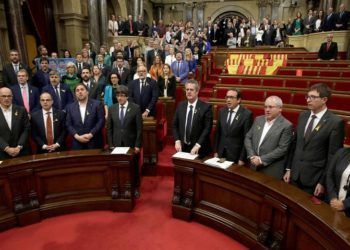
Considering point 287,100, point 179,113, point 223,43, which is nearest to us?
point 179,113

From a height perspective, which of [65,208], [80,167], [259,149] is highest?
[259,149]

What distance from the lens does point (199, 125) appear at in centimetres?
256

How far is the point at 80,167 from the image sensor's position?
2457 millimetres

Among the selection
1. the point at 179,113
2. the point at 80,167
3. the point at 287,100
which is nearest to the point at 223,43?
the point at 287,100

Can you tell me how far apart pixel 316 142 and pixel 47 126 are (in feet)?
7.43

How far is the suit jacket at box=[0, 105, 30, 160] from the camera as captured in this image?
245 cm

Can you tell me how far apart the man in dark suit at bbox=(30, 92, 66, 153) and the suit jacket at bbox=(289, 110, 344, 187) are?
207 centimetres

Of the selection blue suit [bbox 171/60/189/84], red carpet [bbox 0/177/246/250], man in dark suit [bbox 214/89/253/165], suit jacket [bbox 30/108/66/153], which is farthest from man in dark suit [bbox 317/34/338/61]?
suit jacket [bbox 30/108/66/153]

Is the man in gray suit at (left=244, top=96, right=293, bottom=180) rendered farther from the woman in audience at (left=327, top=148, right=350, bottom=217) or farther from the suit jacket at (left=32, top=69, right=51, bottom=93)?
the suit jacket at (left=32, top=69, right=51, bottom=93)

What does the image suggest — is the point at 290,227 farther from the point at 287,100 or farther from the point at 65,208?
the point at 287,100

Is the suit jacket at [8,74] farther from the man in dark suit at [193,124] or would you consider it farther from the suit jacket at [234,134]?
the suit jacket at [234,134]

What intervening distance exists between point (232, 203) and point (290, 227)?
52 centimetres

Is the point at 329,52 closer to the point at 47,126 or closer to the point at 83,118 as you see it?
the point at 83,118

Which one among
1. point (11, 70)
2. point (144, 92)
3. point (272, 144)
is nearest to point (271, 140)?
point (272, 144)
